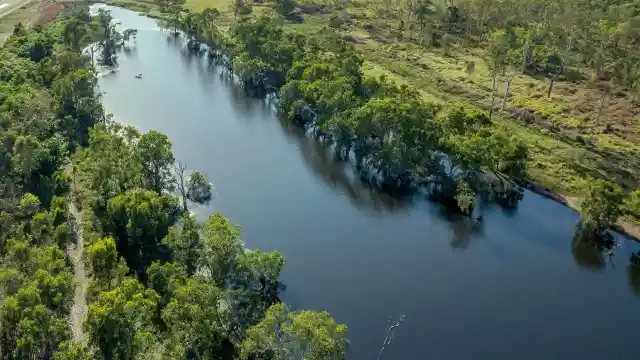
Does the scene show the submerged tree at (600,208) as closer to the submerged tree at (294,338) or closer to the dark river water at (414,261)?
the dark river water at (414,261)

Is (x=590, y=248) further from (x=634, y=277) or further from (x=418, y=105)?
(x=418, y=105)

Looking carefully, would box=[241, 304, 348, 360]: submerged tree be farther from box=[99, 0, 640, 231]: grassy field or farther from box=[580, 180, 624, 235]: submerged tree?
box=[99, 0, 640, 231]: grassy field

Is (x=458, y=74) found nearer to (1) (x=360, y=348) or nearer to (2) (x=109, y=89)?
(2) (x=109, y=89)

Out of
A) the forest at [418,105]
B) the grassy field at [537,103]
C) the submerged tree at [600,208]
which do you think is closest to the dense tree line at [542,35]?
the forest at [418,105]

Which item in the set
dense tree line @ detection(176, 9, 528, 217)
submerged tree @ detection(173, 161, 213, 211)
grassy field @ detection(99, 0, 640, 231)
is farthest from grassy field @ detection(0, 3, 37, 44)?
submerged tree @ detection(173, 161, 213, 211)

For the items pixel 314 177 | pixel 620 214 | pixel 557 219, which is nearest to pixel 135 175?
pixel 314 177

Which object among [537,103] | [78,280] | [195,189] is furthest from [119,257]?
[537,103]
